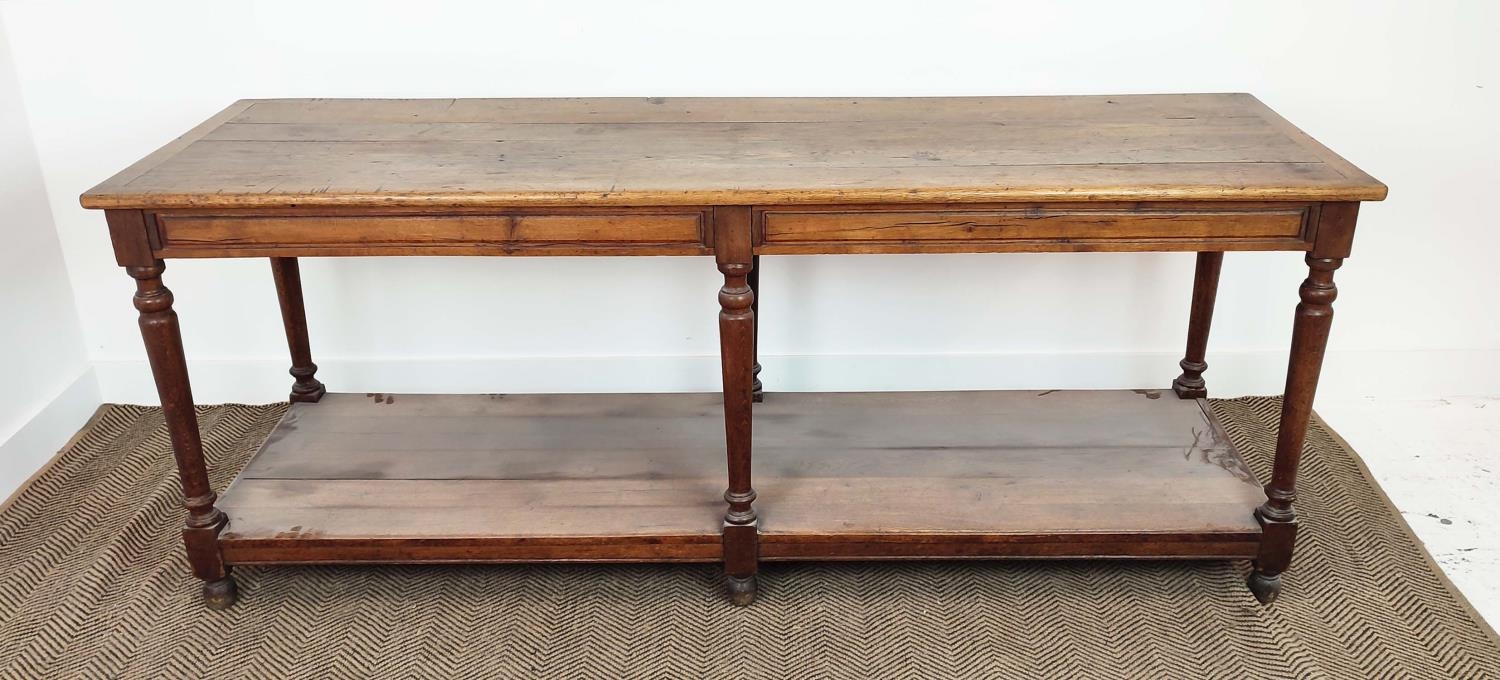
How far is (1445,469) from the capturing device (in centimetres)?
269

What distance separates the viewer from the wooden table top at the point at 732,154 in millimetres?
1851

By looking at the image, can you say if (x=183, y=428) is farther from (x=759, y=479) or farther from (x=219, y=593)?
(x=759, y=479)

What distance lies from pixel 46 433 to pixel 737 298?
6.17ft

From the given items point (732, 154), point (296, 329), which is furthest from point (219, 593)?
point (732, 154)

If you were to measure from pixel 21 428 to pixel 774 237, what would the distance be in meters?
1.92

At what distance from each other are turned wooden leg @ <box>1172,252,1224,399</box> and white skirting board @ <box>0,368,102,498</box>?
268cm

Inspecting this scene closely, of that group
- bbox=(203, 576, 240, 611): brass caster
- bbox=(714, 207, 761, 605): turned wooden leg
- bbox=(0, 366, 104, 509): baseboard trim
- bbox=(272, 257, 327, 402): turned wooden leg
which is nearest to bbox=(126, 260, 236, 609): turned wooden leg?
bbox=(203, 576, 240, 611): brass caster

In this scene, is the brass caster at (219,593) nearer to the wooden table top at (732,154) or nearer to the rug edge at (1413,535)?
the wooden table top at (732,154)

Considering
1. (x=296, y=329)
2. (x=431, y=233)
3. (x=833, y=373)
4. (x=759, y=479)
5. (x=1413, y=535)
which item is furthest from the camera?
(x=833, y=373)

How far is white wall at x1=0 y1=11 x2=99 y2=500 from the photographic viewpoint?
8.56ft

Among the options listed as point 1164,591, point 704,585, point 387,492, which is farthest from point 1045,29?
point 387,492

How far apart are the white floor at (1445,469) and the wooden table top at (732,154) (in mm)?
952

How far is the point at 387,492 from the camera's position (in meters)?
2.33

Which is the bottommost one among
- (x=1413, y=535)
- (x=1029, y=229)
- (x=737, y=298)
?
(x=1413, y=535)
